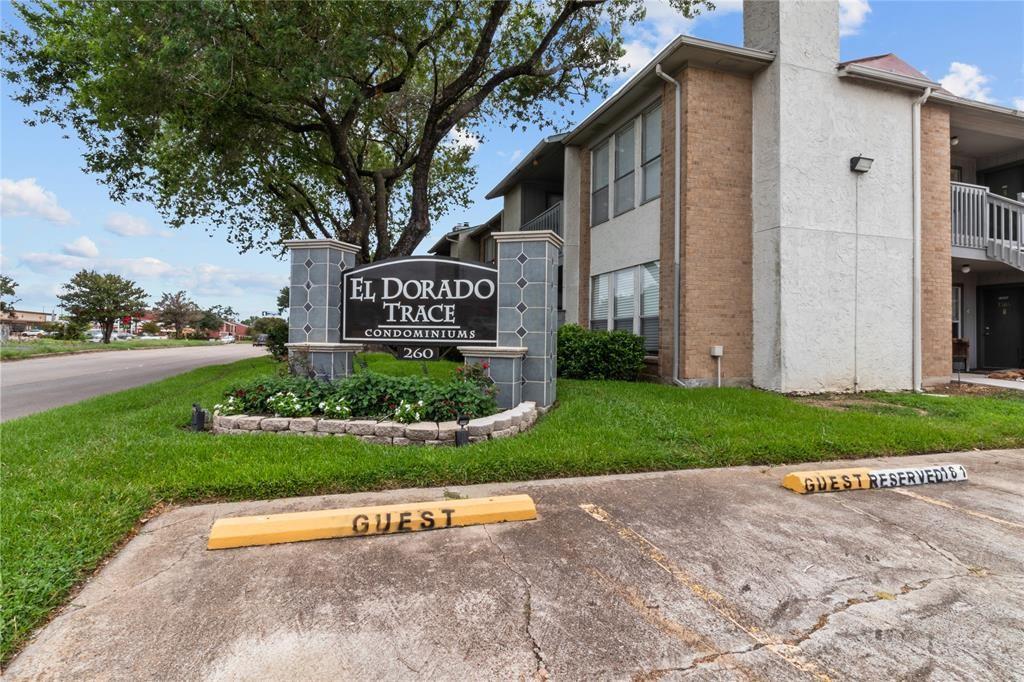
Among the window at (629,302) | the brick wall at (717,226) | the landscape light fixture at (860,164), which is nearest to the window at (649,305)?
the window at (629,302)

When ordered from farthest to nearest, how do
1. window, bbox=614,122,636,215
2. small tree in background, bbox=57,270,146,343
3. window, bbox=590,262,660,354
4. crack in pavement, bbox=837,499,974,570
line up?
small tree in background, bbox=57,270,146,343 < window, bbox=614,122,636,215 < window, bbox=590,262,660,354 < crack in pavement, bbox=837,499,974,570

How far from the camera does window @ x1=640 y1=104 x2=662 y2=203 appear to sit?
35.5 ft

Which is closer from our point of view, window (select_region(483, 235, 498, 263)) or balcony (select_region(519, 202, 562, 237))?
balcony (select_region(519, 202, 562, 237))

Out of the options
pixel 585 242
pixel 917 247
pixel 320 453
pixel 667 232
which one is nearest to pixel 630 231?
pixel 667 232

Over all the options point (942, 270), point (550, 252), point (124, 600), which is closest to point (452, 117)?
point (550, 252)

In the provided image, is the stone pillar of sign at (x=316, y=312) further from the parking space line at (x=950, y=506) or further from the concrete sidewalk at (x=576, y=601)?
the parking space line at (x=950, y=506)

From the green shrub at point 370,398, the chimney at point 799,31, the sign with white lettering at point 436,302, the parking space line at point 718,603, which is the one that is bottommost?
the parking space line at point 718,603

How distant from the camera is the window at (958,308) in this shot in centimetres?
1423

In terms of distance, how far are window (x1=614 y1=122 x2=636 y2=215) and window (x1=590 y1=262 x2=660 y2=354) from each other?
1642 millimetres

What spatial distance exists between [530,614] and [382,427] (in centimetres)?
342

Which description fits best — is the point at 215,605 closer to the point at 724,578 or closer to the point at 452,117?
the point at 724,578

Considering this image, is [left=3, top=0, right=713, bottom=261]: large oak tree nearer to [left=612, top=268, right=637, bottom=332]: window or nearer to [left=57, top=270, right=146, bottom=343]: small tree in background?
[left=612, top=268, right=637, bottom=332]: window

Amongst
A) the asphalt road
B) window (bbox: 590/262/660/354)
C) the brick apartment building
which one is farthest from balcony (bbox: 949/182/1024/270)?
the asphalt road

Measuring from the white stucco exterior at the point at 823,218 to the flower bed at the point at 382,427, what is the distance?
637 centimetres
